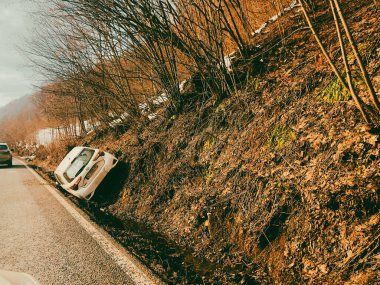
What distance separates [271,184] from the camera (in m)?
4.03

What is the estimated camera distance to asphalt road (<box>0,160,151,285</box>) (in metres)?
3.67

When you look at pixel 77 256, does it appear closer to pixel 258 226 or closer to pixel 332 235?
pixel 258 226

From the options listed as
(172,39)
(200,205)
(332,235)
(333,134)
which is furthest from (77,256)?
(172,39)

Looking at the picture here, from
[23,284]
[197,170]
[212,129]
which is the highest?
[23,284]

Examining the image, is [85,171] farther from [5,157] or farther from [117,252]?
[5,157]

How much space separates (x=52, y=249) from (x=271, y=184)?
11.2ft

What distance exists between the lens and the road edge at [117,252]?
3520 millimetres

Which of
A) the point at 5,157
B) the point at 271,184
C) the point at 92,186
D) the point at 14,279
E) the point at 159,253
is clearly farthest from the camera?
the point at 5,157

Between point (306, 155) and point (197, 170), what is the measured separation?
7.82ft

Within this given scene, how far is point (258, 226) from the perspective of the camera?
3844 mm

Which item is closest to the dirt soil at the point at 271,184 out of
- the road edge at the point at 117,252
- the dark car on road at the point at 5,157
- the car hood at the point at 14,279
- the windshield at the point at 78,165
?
the road edge at the point at 117,252

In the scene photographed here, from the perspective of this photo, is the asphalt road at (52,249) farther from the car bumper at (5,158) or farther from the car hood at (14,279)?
the car bumper at (5,158)

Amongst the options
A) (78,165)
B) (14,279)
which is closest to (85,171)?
(78,165)

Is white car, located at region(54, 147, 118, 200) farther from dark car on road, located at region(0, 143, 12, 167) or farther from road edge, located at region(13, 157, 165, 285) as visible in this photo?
dark car on road, located at region(0, 143, 12, 167)
